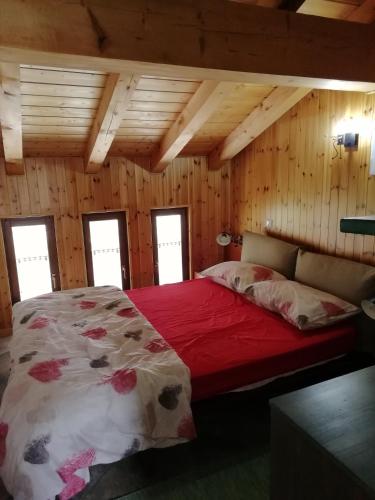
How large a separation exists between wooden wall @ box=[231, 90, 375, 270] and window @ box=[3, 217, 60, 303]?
95.8 inches

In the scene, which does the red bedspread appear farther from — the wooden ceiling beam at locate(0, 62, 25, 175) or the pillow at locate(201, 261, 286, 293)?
the wooden ceiling beam at locate(0, 62, 25, 175)

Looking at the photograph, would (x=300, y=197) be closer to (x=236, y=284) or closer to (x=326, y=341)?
(x=236, y=284)

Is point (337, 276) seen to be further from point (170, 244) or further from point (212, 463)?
point (170, 244)

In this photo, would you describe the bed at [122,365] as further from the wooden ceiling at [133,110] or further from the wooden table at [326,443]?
the wooden ceiling at [133,110]

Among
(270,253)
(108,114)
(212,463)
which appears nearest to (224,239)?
(270,253)

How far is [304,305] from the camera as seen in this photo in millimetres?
2451

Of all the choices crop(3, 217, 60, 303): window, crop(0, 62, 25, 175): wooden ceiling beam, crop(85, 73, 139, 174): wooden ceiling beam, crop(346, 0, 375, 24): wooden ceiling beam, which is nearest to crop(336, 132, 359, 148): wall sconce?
crop(346, 0, 375, 24): wooden ceiling beam

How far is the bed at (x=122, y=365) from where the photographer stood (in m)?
1.59

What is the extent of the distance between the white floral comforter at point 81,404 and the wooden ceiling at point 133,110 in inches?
67.8

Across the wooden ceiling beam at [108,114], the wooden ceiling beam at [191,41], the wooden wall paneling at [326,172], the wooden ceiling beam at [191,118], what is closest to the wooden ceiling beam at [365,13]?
the wooden ceiling beam at [191,41]

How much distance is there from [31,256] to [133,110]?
2026 mm

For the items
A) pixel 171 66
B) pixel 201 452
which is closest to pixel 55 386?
pixel 201 452

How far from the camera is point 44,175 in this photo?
3.73m

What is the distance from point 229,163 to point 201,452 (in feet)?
11.4
